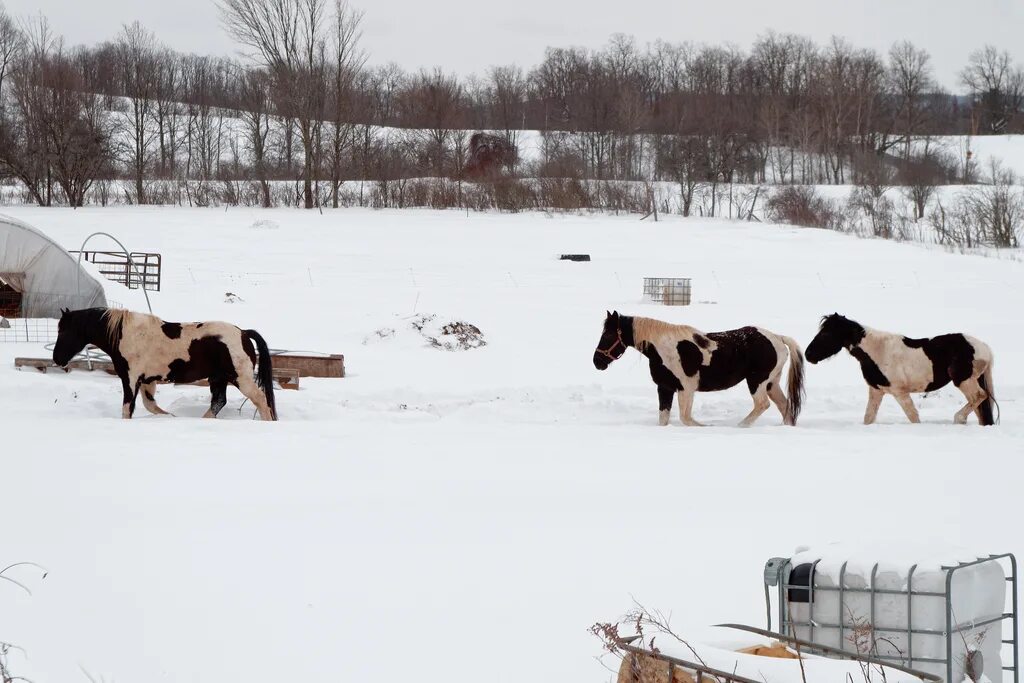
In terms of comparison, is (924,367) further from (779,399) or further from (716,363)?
(716,363)

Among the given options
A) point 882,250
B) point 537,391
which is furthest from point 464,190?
point 537,391

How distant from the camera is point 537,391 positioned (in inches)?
534

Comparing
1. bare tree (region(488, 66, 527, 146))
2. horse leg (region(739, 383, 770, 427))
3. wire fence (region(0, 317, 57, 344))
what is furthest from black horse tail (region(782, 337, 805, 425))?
bare tree (region(488, 66, 527, 146))

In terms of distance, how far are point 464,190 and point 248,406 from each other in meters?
34.3

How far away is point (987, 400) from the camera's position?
1159 centimetres

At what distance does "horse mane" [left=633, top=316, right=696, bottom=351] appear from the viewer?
12.0 m

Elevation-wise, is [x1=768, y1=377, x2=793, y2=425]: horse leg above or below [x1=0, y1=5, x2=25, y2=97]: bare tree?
below

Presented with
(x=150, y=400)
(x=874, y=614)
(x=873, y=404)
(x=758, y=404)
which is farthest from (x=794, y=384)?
(x=874, y=614)

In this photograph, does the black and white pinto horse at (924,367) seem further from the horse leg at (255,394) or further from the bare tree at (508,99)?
the bare tree at (508,99)

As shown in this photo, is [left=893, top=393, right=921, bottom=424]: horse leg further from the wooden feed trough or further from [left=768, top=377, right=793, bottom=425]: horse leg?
the wooden feed trough

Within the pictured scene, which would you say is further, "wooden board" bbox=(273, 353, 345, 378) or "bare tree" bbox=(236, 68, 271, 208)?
"bare tree" bbox=(236, 68, 271, 208)

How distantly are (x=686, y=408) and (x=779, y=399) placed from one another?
113cm

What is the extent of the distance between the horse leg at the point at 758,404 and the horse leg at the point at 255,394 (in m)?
5.33

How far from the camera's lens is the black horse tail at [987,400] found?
37.9ft
